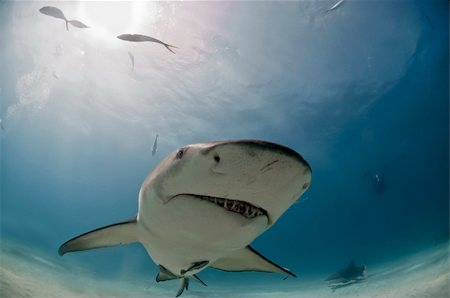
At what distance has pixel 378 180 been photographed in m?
22.9

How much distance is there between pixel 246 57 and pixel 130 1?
5.35 m

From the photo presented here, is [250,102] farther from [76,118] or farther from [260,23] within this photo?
[76,118]

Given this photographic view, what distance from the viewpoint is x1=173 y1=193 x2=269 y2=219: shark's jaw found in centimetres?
224

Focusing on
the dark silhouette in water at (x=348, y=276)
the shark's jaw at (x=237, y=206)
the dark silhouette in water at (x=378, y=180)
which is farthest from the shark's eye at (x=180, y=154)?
the dark silhouette in water at (x=378, y=180)

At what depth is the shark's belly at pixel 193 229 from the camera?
91.5 inches

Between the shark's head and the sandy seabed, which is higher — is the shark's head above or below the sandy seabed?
above

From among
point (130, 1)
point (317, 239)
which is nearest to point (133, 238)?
point (130, 1)

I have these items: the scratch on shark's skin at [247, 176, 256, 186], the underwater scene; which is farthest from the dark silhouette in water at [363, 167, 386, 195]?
the scratch on shark's skin at [247, 176, 256, 186]

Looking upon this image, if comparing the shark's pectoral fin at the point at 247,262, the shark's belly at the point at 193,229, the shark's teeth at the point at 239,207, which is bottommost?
the shark's pectoral fin at the point at 247,262

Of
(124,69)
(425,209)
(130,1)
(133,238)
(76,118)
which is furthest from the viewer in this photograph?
(425,209)

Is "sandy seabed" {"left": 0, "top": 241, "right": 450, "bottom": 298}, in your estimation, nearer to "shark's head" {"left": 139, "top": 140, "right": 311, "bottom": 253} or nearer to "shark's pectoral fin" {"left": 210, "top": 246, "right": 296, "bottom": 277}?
"shark's pectoral fin" {"left": 210, "top": 246, "right": 296, "bottom": 277}

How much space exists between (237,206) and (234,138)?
12584mm

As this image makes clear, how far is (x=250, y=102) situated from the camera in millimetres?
17516

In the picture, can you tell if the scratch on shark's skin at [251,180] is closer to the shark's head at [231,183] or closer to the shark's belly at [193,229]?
the shark's head at [231,183]
